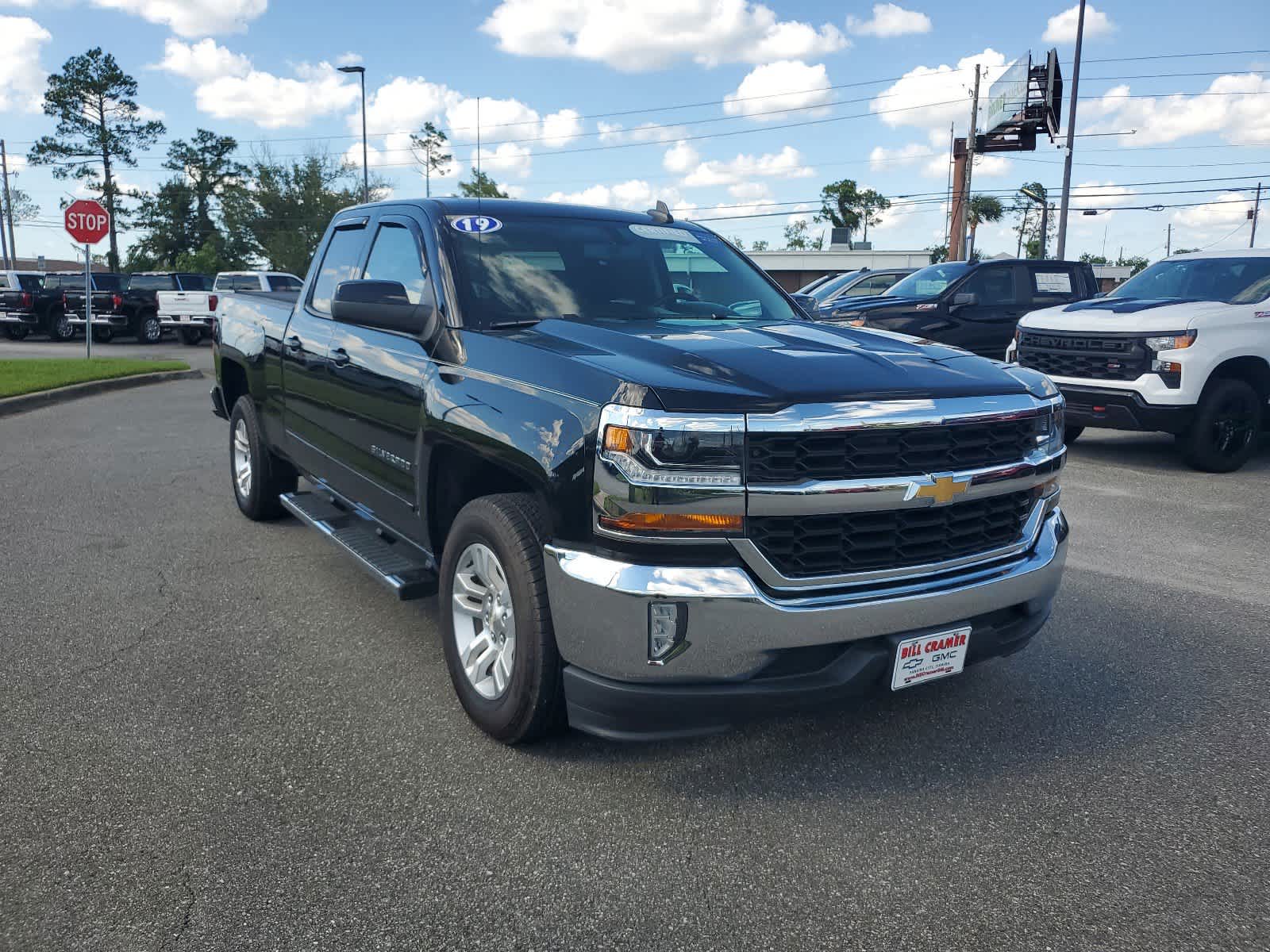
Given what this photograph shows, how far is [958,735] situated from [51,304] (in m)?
28.9

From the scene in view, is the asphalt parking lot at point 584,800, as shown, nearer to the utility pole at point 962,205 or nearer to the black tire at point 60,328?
the black tire at point 60,328

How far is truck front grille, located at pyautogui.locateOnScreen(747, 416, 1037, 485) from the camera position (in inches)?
112

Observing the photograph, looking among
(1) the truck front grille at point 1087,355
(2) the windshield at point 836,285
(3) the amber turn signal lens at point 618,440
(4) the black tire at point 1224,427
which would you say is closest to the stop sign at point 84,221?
(2) the windshield at point 836,285

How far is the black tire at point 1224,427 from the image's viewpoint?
8.55 m

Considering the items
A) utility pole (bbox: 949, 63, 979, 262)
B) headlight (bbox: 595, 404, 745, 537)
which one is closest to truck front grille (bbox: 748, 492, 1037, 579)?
headlight (bbox: 595, 404, 745, 537)

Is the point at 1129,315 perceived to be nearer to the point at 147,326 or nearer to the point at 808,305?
the point at 808,305

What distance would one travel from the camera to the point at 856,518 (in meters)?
2.98

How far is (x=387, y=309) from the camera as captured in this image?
385 cm

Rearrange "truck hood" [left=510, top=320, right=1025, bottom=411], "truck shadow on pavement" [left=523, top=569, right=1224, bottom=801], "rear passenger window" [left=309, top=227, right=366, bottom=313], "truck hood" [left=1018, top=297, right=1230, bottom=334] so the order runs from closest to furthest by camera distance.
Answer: "truck hood" [left=510, top=320, right=1025, bottom=411]
"truck shadow on pavement" [left=523, top=569, right=1224, bottom=801]
"rear passenger window" [left=309, top=227, right=366, bottom=313]
"truck hood" [left=1018, top=297, right=1230, bottom=334]

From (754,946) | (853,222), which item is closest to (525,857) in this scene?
(754,946)

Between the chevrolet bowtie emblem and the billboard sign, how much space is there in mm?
37898

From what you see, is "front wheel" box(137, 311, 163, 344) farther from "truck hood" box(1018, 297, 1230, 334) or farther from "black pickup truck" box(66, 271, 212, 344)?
"truck hood" box(1018, 297, 1230, 334)

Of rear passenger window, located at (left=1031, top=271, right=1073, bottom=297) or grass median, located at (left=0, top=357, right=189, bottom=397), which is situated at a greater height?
rear passenger window, located at (left=1031, top=271, right=1073, bottom=297)

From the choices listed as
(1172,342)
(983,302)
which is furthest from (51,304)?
(1172,342)
